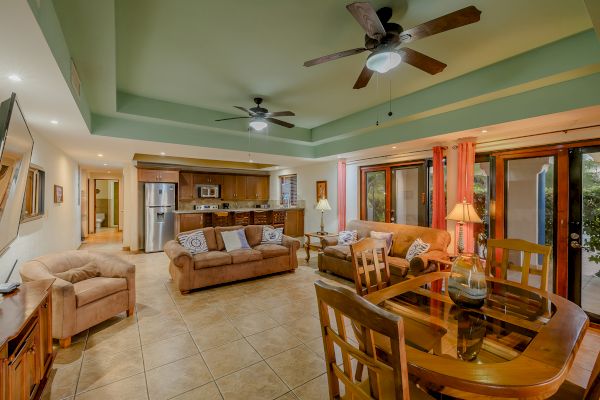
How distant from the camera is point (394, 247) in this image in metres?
4.56

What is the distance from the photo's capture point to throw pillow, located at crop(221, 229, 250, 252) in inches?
177

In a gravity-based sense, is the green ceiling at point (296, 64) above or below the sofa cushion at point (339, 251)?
above

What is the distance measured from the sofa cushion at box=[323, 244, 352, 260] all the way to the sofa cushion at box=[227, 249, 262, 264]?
1.28 meters

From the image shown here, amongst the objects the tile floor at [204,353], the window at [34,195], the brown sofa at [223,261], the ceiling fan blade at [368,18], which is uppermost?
the ceiling fan blade at [368,18]

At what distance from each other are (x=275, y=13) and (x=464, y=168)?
3331 mm

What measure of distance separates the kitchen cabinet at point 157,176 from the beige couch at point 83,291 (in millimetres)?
3650

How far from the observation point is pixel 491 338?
4.54 ft

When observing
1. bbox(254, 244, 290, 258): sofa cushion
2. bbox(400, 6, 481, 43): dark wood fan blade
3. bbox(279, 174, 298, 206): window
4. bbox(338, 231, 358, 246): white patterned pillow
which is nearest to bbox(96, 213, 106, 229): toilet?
bbox(279, 174, 298, 206): window

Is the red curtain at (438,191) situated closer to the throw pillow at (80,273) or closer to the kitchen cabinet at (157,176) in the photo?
the throw pillow at (80,273)

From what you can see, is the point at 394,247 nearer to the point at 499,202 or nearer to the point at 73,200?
the point at 499,202

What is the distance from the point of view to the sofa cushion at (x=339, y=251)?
457cm

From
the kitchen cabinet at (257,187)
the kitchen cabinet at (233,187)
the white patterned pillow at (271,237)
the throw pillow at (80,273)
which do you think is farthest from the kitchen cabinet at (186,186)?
the throw pillow at (80,273)

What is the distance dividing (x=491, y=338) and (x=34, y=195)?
4637 mm

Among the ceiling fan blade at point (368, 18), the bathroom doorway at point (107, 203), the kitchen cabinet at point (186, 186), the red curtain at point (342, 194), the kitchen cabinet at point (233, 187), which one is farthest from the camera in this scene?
the bathroom doorway at point (107, 203)
